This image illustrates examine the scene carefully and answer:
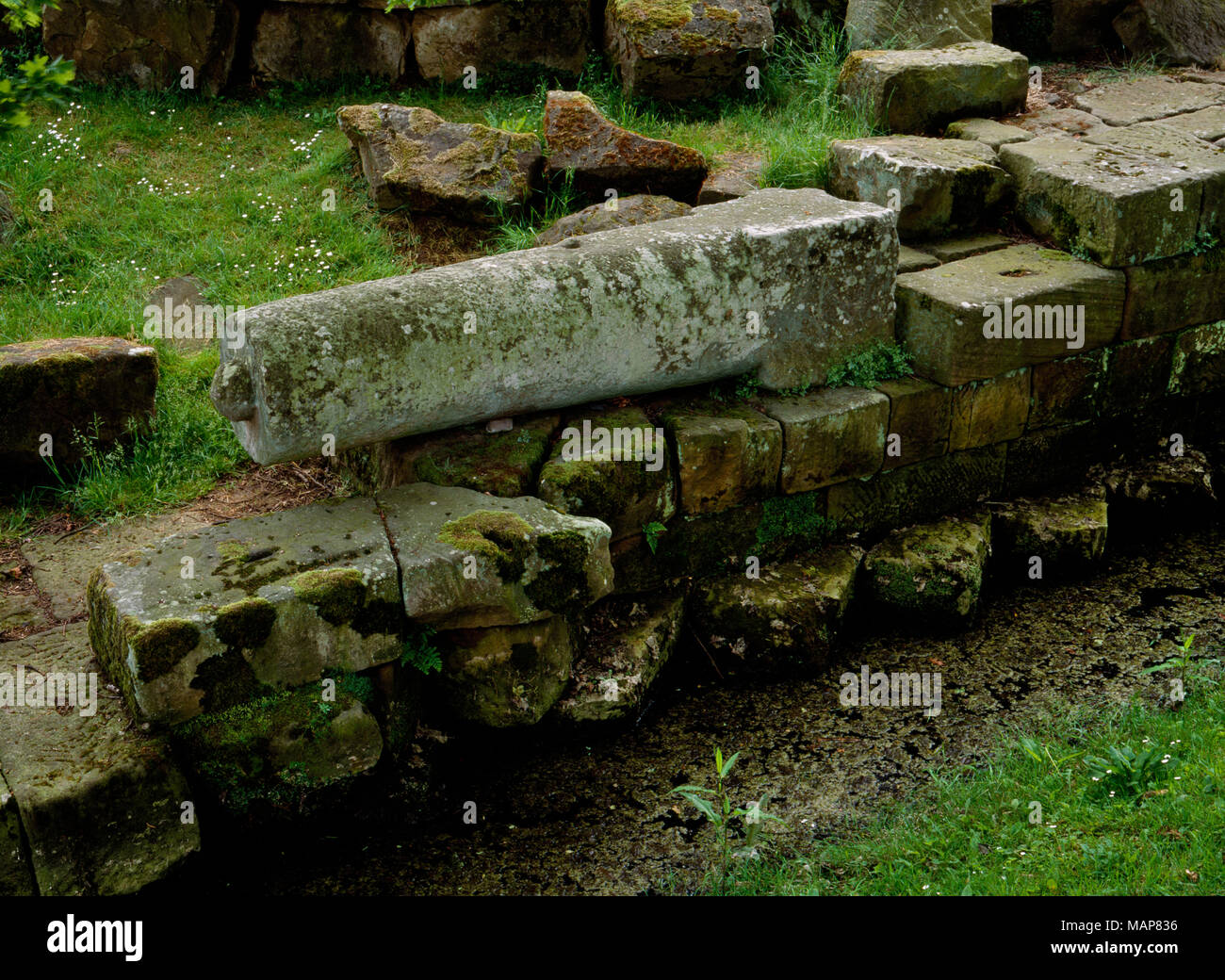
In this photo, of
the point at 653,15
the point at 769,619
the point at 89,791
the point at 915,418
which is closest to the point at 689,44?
the point at 653,15

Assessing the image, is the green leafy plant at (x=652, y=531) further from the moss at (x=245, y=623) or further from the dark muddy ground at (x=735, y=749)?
the moss at (x=245, y=623)

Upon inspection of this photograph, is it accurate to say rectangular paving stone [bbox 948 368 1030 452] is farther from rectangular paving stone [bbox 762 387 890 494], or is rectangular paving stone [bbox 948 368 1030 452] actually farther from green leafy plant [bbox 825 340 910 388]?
rectangular paving stone [bbox 762 387 890 494]

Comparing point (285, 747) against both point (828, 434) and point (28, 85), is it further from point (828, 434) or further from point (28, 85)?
point (828, 434)

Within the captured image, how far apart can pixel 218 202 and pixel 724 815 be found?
4156 millimetres

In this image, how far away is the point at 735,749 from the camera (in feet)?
13.8

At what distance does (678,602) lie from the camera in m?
4.65

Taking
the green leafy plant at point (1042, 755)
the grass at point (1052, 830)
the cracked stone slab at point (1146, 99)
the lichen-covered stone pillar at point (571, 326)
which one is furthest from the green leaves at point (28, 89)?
the cracked stone slab at point (1146, 99)

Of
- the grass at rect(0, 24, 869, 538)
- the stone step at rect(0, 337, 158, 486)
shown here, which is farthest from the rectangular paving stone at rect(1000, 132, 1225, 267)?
the stone step at rect(0, 337, 158, 486)

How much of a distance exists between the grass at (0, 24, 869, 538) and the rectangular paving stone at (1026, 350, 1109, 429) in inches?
56.3

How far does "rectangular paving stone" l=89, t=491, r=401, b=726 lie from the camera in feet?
11.3

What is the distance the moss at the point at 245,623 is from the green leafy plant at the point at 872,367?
2.35 metres

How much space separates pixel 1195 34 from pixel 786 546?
14.3ft

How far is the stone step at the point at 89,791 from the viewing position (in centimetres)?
327

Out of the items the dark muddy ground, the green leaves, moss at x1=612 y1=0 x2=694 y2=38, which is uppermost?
moss at x1=612 y1=0 x2=694 y2=38
